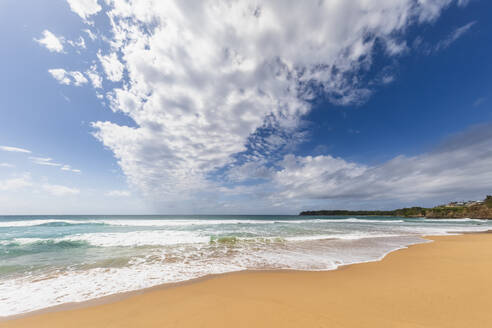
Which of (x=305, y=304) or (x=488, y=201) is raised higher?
(x=488, y=201)

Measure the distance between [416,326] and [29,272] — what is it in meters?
10.6

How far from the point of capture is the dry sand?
3126 millimetres

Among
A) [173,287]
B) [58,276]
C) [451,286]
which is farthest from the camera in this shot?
[58,276]

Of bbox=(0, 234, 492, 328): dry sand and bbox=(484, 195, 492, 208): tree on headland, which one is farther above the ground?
bbox=(484, 195, 492, 208): tree on headland

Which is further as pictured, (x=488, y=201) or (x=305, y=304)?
(x=488, y=201)

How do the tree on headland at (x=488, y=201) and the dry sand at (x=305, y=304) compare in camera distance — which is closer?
the dry sand at (x=305, y=304)

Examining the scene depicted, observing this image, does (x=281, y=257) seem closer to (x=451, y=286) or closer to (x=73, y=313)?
(x=451, y=286)

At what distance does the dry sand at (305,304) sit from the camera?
3.13 meters

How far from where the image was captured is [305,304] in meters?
3.67

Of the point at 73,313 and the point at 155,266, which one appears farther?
the point at 155,266

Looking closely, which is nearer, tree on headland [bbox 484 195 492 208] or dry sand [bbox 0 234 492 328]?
dry sand [bbox 0 234 492 328]

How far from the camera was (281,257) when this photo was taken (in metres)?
7.71

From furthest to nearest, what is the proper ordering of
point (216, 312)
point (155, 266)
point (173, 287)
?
point (155, 266), point (173, 287), point (216, 312)

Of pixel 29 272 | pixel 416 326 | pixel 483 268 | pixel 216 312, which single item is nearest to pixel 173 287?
pixel 216 312
